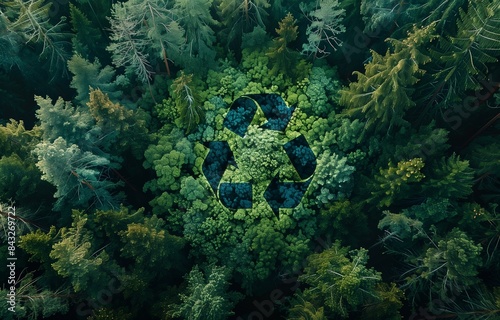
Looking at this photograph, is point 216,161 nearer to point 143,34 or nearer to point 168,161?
point 168,161

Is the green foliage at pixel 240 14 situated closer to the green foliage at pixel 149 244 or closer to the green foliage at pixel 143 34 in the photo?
the green foliage at pixel 143 34

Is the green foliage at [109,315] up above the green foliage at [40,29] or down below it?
below

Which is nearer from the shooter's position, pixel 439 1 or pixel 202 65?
pixel 439 1

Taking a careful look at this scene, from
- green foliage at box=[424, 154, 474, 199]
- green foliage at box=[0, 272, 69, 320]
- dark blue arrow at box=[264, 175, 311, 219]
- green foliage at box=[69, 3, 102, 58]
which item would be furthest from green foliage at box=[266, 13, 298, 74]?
green foliage at box=[0, 272, 69, 320]

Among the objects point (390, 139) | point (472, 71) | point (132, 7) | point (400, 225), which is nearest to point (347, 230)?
point (400, 225)

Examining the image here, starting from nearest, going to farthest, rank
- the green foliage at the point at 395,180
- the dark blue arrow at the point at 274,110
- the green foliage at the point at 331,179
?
the green foliage at the point at 395,180, the green foliage at the point at 331,179, the dark blue arrow at the point at 274,110

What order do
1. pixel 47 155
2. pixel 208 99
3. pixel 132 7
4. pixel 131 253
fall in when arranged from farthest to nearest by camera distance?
pixel 208 99
pixel 132 7
pixel 131 253
pixel 47 155

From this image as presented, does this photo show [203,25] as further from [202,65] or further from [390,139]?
[390,139]

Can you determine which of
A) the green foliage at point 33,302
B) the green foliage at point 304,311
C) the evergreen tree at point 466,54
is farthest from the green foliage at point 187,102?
the evergreen tree at point 466,54
